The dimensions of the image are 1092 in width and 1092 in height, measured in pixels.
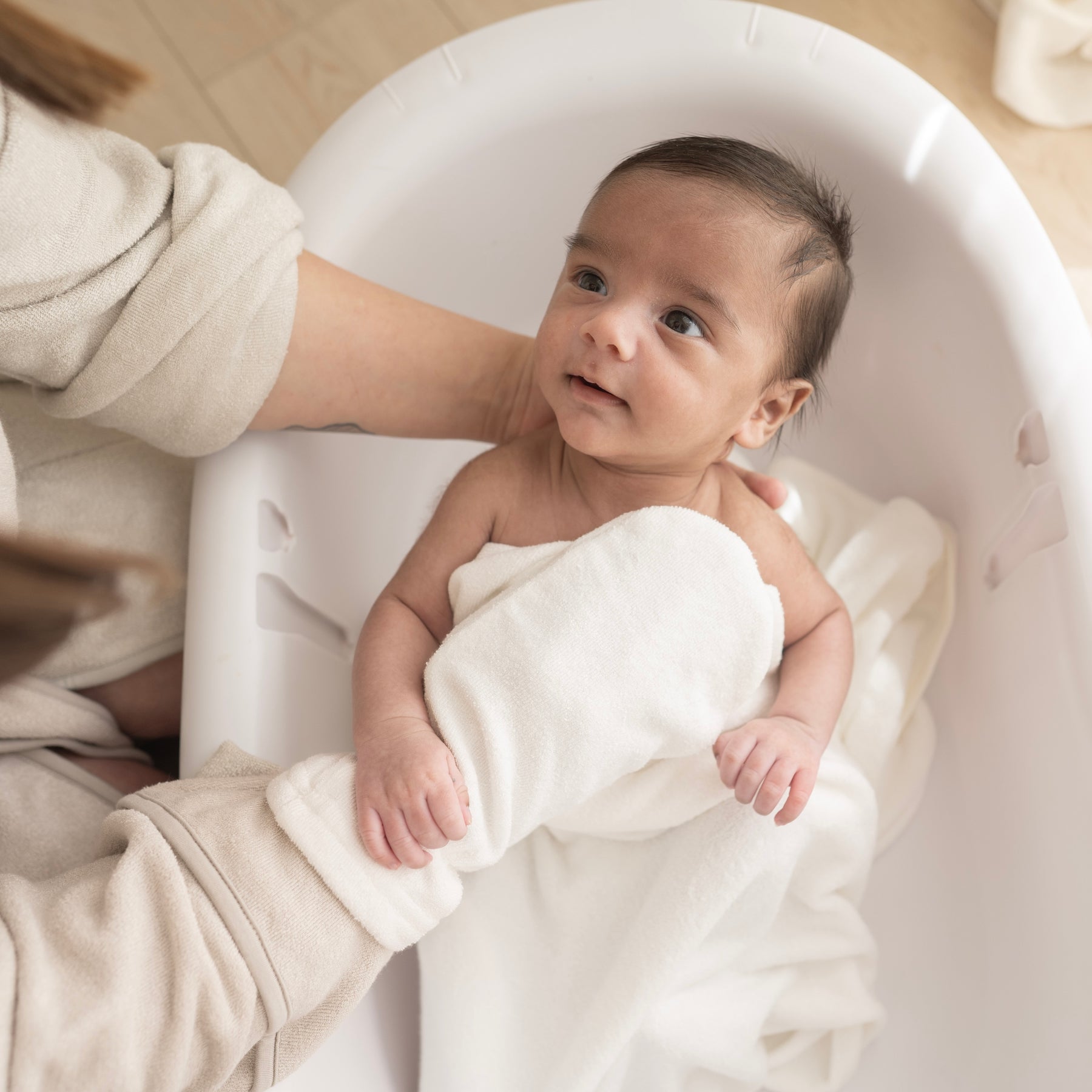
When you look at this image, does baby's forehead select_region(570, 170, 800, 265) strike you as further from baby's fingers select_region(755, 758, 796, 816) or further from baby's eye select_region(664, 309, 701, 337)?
baby's fingers select_region(755, 758, 796, 816)

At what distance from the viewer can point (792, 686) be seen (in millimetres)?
891

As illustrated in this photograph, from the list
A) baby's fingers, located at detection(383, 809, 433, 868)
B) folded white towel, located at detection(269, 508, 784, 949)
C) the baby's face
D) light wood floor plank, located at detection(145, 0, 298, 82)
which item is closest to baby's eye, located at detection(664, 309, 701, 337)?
the baby's face

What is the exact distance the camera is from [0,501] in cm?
70

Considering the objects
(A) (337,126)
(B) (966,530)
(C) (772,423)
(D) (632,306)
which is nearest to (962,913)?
(B) (966,530)

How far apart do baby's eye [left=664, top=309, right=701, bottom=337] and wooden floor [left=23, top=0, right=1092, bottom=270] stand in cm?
100

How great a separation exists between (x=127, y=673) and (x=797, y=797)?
60 cm

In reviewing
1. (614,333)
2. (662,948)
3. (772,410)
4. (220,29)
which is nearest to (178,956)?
(662,948)

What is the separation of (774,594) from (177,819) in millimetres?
510

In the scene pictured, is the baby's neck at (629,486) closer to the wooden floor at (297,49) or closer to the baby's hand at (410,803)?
the baby's hand at (410,803)

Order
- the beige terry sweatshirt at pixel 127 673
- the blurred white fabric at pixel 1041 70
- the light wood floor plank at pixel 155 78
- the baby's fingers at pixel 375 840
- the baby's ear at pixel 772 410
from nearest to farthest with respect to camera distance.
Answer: the beige terry sweatshirt at pixel 127 673 < the baby's fingers at pixel 375 840 < the baby's ear at pixel 772 410 < the blurred white fabric at pixel 1041 70 < the light wood floor plank at pixel 155 78

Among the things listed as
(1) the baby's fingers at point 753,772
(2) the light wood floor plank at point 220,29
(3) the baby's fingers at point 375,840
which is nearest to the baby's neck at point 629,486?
(1) the baby's fingers at point 753,772

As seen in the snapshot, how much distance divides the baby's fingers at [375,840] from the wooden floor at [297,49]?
3.86 feet

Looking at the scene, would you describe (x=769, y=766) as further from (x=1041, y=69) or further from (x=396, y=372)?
(x=1041, y=69)

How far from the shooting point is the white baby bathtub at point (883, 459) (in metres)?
0.87
